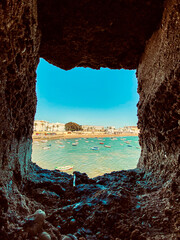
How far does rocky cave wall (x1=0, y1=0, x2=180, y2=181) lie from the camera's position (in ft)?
4.89

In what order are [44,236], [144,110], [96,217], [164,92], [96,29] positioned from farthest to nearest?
[144,110] → [96,29] → [164,92] → [96,217] → [44,236]

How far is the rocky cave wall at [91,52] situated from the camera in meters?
1.49

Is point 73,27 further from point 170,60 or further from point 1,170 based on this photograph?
point 1,170

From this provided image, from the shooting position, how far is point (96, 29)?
2543 millimetres

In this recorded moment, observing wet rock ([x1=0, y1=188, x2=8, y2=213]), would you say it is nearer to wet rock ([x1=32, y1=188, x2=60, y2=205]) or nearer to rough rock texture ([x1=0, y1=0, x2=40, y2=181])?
rough rock texture ([x1=0, y1=0, x2=40, y2=181])

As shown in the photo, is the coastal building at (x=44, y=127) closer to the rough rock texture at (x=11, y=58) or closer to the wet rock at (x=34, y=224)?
the rough rock texture at (x=11, y=58)

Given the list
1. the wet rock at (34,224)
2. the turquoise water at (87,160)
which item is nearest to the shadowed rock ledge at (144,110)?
the wet rock at (34,224)

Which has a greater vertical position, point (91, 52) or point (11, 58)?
point (91, 52)

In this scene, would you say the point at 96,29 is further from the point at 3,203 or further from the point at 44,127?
the point at 44,127

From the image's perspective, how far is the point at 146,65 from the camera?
2.81 meters

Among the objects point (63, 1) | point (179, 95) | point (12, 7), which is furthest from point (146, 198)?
point (63, 1)

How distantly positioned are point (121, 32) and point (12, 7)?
84.1 inches

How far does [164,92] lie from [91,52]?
7.06 feet

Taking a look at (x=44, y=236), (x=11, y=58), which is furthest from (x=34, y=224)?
(x=11, y=58)
